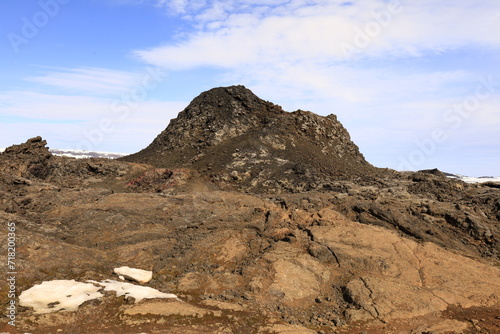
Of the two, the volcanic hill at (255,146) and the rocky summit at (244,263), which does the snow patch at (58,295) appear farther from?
the volcanic hill at (255,146)

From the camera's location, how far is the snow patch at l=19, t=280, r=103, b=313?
27.4 feet

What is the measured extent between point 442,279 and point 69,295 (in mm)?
10770

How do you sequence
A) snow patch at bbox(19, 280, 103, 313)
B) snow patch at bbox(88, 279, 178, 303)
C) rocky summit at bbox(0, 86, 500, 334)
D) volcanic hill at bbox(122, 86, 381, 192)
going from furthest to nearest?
volcanic hill at bbox(122, 86, 381, 192) < snow patch at bbox(88, 279, 178, 303) < rocky summit at bbox(0, 86, 500, 334) < snow patch at bbox(19, 280, 103, 313)

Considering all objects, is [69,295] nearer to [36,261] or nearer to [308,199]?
[36,261]

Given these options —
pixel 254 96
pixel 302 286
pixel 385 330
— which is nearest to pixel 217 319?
pixel 302 286

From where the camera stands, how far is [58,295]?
342 inches

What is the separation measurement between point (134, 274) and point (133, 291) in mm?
1251

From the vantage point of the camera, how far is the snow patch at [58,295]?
27.4ft

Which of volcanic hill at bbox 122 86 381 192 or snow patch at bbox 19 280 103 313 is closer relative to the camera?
snow patch at bbox 19 280 103 313

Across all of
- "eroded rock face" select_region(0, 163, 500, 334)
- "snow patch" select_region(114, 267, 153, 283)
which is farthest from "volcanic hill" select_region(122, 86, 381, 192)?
"snow patch" select_region(114, 267, 153, 283)

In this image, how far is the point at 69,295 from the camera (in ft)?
28.7

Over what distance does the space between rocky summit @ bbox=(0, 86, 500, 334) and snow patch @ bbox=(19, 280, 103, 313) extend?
3 cm

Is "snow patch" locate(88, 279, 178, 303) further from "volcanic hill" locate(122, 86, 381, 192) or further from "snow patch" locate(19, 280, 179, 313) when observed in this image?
"volcanic hill" locate(122, 86, 381, 192)

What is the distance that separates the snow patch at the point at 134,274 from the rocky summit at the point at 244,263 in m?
0.05
